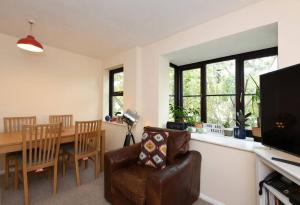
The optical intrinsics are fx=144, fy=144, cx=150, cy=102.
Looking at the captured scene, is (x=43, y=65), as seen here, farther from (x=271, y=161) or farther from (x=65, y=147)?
(x=271, y=161)

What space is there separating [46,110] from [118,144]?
1619 mm

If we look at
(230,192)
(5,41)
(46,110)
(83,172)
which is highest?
(5,41)

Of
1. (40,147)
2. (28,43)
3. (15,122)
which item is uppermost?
(28,43)

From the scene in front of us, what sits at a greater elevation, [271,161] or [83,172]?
[271,161]

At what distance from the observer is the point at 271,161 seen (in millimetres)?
1156

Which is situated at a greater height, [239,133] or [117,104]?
[117,104]

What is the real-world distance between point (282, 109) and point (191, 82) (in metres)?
1.86

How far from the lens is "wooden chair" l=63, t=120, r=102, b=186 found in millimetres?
2172

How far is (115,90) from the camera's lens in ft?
12.3

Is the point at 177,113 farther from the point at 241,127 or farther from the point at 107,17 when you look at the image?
the point at 107,17

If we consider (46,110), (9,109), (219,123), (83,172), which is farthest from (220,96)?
(9,109)

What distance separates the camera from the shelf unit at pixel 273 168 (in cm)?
98

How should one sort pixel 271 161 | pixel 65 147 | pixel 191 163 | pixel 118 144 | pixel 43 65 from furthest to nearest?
pixel 118 144 → pixel 43 65 → pixel 65 147 → pixel 191 163 → pixel 271 161

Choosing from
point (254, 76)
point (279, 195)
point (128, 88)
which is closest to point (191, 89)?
point (254, 76)
